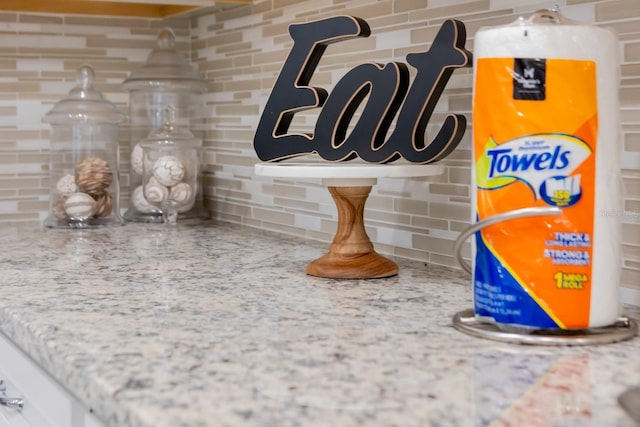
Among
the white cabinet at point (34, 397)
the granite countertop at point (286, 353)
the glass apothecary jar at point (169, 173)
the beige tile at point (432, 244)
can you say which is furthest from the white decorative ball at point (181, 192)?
the white cabinet at point (34, 397)

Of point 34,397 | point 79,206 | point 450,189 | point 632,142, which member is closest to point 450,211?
point 450,189

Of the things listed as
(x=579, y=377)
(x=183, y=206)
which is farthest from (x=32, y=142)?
(x=579, y=377)

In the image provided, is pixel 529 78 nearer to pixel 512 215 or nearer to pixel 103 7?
pixel 512 215

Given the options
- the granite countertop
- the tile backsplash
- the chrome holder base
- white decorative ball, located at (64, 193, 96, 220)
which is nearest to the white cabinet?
the granite countertop

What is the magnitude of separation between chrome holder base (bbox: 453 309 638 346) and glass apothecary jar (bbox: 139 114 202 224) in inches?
41.5

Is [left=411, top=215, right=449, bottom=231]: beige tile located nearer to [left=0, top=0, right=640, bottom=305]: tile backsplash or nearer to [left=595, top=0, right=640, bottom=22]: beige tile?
[left=0, top=0, right=640, bottom=305]: tile backsplash

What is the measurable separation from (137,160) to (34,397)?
106cm

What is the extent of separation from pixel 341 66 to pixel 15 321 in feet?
2.65

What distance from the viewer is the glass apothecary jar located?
1856 mm

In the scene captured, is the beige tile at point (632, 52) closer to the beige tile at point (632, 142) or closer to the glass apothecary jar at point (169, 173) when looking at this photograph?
the beige tile at point (632, 142)

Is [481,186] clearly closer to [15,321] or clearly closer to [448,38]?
[448,38]

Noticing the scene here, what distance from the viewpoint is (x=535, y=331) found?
0.88 meters

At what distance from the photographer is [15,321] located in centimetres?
101

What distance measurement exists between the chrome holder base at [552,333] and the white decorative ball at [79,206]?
1098 mm
